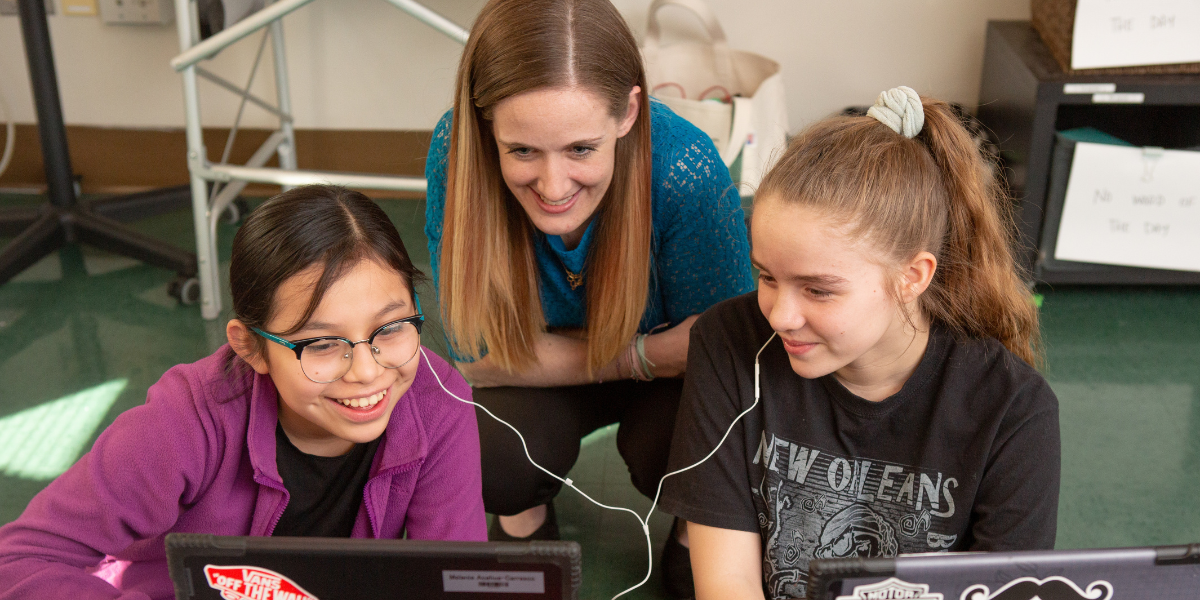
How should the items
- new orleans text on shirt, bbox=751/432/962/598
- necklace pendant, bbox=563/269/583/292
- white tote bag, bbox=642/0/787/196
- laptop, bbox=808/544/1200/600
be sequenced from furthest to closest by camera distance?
white tote bag, bbox=642/0/787/196
necklace pendant, bbox=563/269/583/292
new orleans text on shirt, bbox=751/432/962/598
laptop, bbox=808/544/1200/600

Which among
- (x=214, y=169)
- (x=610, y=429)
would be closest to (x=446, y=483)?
(x=610, y=429)

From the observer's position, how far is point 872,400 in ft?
3.28

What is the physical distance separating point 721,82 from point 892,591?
1993 millimetres

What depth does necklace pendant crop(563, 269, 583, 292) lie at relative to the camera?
1.34m

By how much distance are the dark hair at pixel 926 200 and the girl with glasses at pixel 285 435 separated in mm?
405

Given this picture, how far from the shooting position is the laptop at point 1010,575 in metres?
0.56

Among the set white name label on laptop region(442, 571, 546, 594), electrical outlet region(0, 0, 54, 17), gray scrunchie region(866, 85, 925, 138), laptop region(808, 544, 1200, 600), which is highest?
electrical outlet region(0, 0, 54, 17)

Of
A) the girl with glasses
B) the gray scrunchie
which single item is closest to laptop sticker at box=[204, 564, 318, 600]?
the girl with glasses

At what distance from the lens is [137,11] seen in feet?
8.40

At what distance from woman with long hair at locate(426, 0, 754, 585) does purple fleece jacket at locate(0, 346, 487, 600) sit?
0.25m

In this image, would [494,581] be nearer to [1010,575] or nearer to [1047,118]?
[1010,575]

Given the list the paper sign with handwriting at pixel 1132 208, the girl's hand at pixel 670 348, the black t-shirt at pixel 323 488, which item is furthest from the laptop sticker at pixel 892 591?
the paper sign with handwriting at pixel 1132 208

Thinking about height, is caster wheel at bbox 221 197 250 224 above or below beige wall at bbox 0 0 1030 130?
below

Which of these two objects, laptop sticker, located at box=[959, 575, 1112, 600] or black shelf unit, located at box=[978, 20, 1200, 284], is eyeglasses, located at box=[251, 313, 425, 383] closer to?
laptop sticker, located at box=[959, 575, 1112, 600]
